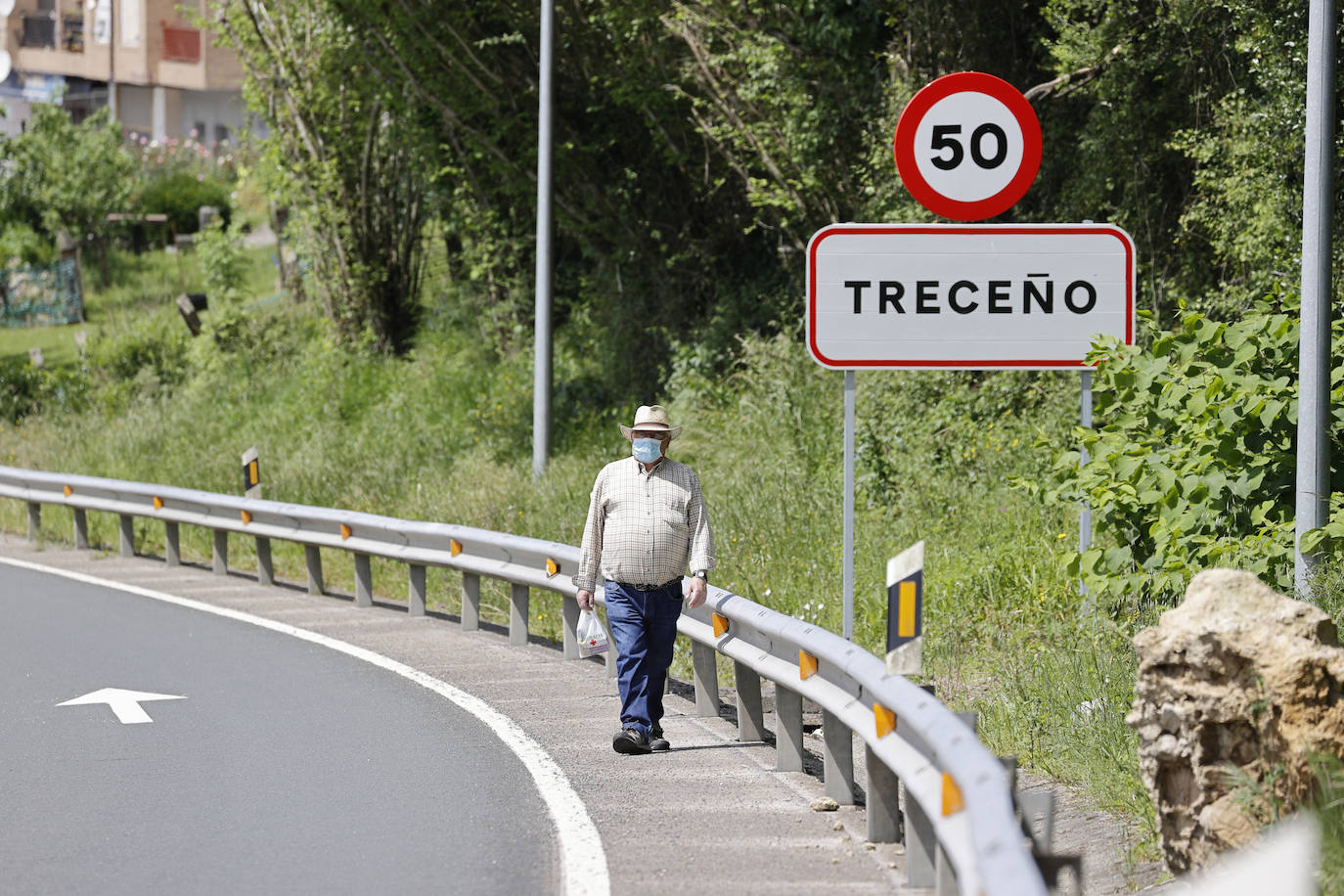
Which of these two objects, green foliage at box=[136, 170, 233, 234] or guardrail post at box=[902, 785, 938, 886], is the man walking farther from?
green foliage at box=[136, 170, 233, 234]

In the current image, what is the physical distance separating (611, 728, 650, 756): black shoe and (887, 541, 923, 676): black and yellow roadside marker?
226 cm

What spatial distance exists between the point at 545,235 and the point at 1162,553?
9857mm

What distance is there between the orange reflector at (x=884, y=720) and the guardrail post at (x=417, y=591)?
7.62 m

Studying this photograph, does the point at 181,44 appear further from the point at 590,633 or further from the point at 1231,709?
the point at 1231,709

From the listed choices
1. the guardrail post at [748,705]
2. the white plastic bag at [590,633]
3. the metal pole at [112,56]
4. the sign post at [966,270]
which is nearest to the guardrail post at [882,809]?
the guardrail post at [748,705]

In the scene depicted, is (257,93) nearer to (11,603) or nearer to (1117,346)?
(11,603)

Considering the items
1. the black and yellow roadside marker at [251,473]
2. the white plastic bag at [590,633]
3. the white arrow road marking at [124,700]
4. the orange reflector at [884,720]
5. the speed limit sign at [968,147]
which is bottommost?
the white arrow road marking at [124,700]

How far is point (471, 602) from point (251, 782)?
4982mm

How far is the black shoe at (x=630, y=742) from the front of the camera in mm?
8383

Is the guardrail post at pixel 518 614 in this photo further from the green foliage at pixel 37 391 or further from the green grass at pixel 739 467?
the green foliage at pixel 37 391

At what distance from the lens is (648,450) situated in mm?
8641

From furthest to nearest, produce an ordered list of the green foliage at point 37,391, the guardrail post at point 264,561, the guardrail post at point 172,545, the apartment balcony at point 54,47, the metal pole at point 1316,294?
the apartment balcony at point 54,47 < the green foliage at point 37,391 < the guardrail post at point 172,545 < the guardrail post at point 264,561 < the metal pole at point 1316,294

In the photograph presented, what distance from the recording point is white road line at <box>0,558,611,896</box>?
6.33 m

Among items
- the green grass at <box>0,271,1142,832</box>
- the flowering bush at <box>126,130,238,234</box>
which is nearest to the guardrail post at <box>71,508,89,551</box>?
the green grass at <box>0,271,1142,832</box>
